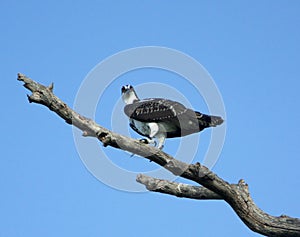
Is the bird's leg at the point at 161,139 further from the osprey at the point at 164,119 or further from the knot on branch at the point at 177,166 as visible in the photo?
the knot on branch at the point at 177,166

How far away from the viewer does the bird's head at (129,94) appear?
47.3ft

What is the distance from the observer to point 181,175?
10508 millimetres

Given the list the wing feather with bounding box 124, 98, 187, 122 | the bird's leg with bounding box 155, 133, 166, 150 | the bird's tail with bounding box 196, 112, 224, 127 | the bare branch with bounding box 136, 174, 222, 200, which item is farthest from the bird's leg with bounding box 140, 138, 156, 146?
the bird's tail with bounding box 196, 112, 224, 127

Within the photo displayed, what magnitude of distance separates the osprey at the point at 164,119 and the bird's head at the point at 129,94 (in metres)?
0.62

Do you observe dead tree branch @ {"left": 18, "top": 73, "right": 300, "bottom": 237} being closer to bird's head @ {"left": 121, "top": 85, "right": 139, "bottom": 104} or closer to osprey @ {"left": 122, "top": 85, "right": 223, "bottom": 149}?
osprey @ {"left": 122, "top": 85, "right": 223, "bottom": 149}

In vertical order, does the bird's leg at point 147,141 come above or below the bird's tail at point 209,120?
below

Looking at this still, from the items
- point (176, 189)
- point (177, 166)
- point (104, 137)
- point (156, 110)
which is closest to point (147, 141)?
point (156, 110)

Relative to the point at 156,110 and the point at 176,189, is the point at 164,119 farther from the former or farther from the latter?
the point at 176,189

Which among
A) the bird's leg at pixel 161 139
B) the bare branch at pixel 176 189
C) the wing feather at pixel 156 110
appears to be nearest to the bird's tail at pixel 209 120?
the wing feather at pixel 156 110

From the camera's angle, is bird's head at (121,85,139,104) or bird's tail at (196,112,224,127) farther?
bird's head at (121,85,139,104)

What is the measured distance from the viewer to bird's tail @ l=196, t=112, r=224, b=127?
12680 millimetres

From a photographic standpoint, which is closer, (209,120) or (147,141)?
(147,141)

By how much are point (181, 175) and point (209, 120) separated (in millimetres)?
2549

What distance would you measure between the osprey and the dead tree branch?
1.93 meters
